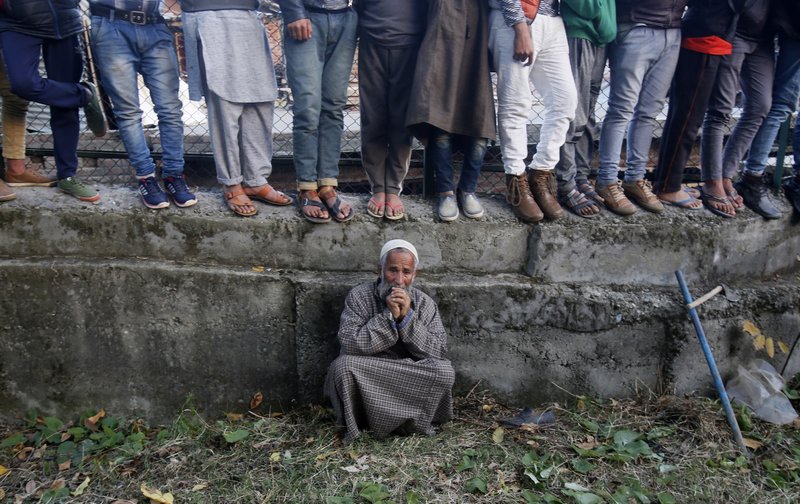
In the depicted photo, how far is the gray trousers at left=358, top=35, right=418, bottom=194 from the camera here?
13.1 ft

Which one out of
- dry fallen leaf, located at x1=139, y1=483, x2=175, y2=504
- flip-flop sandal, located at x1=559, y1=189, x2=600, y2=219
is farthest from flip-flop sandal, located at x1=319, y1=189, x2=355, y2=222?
dry fallen leaf, located at x1=139, y1=483, x2=175, y2=504

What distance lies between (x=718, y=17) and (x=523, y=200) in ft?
5.55

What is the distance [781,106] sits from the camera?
179 inches

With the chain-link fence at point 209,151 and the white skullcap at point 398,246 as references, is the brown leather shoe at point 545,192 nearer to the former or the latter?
the chain-link fence at point 209,151

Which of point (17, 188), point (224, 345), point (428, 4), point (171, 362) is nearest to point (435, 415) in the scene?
point (224, 345)

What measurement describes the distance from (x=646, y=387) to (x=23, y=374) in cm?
392

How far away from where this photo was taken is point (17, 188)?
403 centimetres

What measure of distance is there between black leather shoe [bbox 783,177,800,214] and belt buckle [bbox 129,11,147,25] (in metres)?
4.51

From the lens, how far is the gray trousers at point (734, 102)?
430cm

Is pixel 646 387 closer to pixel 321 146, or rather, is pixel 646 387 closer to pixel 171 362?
pixel 321 146

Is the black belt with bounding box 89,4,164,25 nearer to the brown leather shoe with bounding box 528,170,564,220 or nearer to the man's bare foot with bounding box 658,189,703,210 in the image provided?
the brown leather shoe with bounding box 528,170,564,220

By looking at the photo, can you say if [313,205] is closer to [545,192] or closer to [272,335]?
[272,335]

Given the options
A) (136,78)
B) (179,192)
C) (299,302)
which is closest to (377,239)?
(299,302)

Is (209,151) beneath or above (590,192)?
beneath
